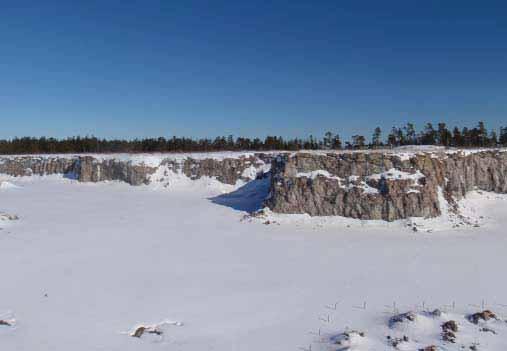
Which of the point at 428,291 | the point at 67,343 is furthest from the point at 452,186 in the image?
the point at 67,343

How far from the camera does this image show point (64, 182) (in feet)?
161

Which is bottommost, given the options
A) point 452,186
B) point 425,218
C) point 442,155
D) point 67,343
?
point 67,343

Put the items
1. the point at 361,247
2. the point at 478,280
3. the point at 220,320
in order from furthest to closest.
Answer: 1. the point at 361,247
2. the point at 478,280
3. the point at 220,320

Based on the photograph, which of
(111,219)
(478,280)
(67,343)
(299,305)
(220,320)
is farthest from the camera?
(111,219)

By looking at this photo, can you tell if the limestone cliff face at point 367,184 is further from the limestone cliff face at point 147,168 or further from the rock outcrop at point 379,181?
the limestone cliff face at point 147,168

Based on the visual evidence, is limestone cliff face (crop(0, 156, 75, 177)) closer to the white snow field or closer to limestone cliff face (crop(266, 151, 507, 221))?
the white snow field

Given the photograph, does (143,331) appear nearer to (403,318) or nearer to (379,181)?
(403,318)

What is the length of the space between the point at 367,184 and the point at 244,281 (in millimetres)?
14853

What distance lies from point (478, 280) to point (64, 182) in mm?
46613

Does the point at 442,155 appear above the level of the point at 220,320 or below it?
above

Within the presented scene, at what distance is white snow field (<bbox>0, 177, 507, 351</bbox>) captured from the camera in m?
11.3

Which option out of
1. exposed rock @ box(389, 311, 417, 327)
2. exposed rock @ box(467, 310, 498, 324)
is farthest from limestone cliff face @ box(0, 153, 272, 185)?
exposed rock @ box(467, 310, 498, 324)

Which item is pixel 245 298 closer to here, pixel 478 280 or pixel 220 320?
pixel 220 320

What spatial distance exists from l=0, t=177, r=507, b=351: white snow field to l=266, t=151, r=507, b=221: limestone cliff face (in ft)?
3.59
